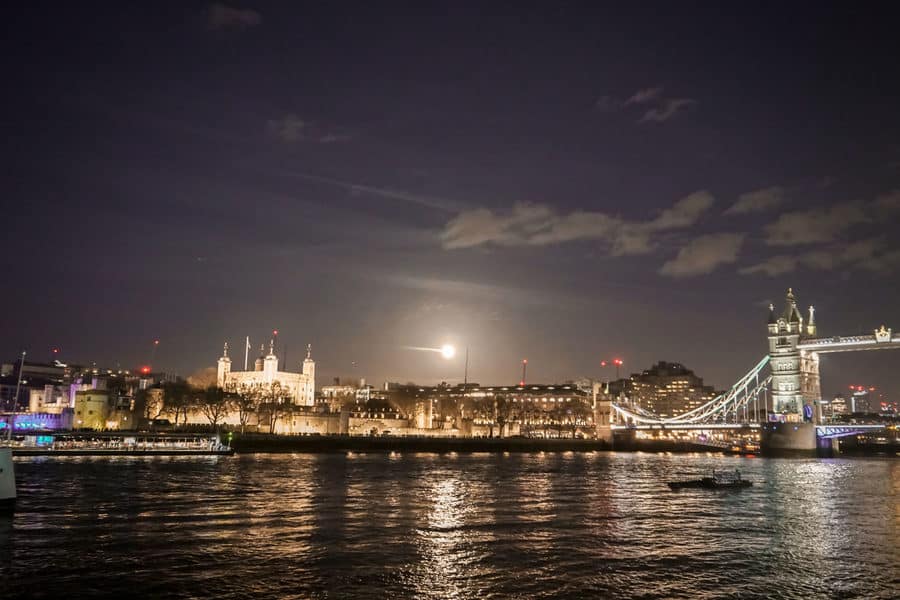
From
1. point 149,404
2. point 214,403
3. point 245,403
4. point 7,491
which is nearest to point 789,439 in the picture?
point 245,403

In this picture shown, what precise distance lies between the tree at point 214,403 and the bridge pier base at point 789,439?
102m

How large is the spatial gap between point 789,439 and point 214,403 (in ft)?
355

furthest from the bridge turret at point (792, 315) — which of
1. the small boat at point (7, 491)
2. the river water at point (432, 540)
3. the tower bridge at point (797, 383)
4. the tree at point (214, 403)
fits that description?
the small boat at point (7, 491)

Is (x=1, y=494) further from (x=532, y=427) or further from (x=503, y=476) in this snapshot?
(x=532, y=427)

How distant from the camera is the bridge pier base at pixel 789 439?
132 meters

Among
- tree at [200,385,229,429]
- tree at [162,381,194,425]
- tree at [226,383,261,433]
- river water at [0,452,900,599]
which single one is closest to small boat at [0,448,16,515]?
river water at [0,452,900,599]

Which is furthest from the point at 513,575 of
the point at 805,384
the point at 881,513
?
the point at 805,384

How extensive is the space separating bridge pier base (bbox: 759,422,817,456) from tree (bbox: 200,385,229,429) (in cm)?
10168

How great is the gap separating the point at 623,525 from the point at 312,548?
18.1 metres

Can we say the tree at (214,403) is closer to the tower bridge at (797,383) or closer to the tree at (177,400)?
the tree at (177,400)

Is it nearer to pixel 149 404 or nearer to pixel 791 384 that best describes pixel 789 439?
pixel 791 384

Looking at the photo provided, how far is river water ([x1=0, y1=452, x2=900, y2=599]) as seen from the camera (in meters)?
25.7

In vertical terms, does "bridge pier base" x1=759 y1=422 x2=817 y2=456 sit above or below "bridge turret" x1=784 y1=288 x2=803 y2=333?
below

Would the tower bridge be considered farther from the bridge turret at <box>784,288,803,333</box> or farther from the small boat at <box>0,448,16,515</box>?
the small boat at <box>0,448,16,515</box>
